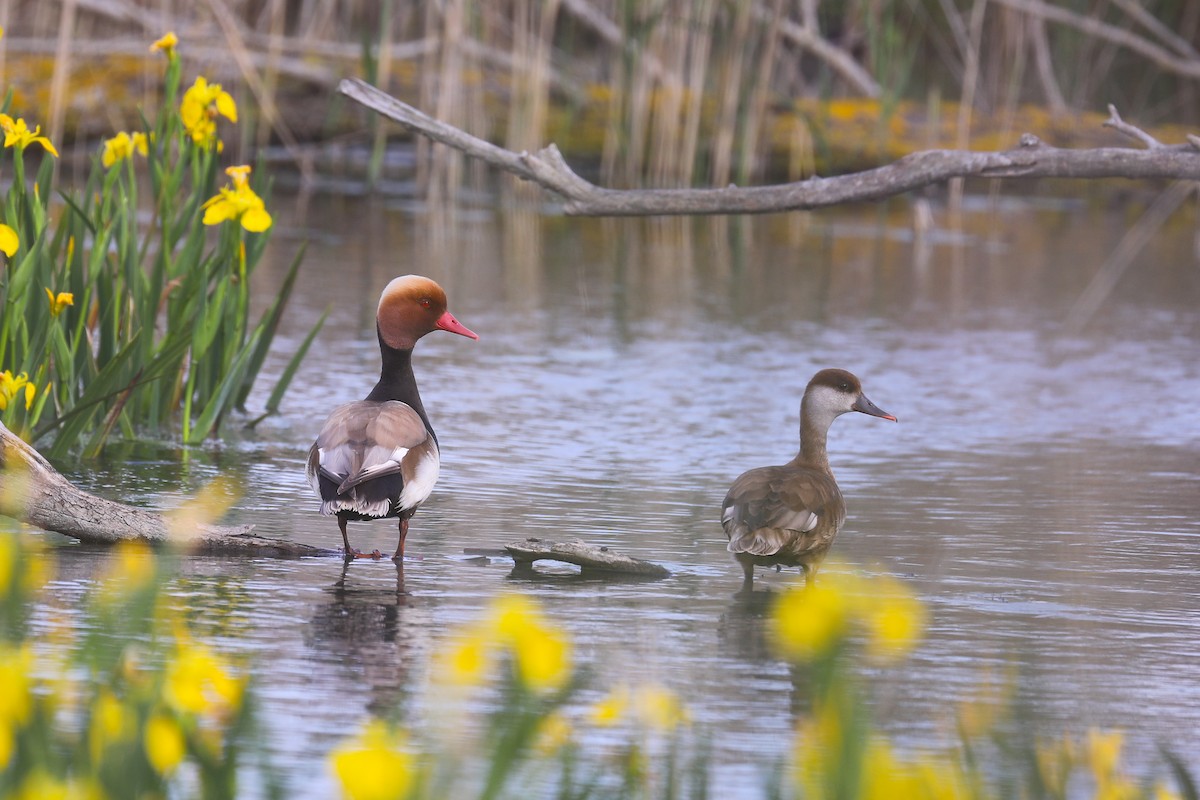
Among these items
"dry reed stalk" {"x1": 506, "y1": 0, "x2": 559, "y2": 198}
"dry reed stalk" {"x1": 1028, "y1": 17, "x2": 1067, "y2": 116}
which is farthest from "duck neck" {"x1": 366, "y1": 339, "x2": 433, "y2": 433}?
"dry reed stalk" {"x1": 1028, "y1": 17, "x2": 1067, "y2": 116}

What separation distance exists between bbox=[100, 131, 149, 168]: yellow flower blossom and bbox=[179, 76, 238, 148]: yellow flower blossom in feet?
0.70

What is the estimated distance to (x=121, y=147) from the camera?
6762mm

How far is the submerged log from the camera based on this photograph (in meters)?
5.26

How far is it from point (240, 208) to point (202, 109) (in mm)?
587

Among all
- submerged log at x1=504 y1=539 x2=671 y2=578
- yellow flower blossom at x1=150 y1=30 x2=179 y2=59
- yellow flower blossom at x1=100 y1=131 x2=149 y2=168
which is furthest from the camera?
yellow flower blossom at x1=100 y1=131 x2=149 y2=168

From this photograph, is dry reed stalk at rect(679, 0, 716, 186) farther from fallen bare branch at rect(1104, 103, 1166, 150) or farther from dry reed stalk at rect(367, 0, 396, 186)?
fallen bare branch at rect(1104, 103, 1166, 150)

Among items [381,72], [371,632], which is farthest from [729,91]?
[371,632]

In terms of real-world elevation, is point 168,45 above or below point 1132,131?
above

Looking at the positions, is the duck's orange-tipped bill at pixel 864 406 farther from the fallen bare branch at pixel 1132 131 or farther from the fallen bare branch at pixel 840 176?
the fallen bare branch at pixel 1132 131

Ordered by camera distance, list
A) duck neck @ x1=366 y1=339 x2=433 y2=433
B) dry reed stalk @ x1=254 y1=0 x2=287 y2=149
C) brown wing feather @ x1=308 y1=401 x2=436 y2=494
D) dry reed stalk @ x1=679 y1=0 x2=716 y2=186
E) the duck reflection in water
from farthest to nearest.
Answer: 1. dry reed stalk @ x1=679 y1=0 x2=716 y2=186
2. dry reed stalk @ x1=254 y1=0 x2=287 y2=149
3. duck neck @ x1=366 y1=339 x2=433 y2=433
4. brown wing feather @ x1=308 y1=401 x2=436 y2=494
5. the duck reflection in water

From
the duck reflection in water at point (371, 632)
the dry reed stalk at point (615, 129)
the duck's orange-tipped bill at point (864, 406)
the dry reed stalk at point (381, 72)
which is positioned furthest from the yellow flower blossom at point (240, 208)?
the dry reed stalk at point (615, 129)

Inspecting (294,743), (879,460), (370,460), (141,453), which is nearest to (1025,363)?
(879,460)

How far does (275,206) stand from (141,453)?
8.86m

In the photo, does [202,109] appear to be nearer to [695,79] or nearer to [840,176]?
[840,176]
